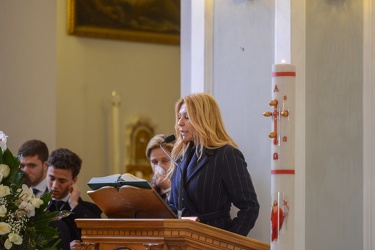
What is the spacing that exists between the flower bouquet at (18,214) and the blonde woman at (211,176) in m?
1.11

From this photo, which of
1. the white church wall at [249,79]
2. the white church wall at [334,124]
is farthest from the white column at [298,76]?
the white church wall at [249,79]

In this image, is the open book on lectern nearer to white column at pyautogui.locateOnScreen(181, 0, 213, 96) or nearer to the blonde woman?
the blonde woman

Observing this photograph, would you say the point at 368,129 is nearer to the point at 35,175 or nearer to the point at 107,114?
the point at 35,175

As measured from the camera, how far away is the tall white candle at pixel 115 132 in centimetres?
1585

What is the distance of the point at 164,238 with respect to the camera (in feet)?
17.6

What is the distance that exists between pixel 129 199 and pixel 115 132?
10314mm

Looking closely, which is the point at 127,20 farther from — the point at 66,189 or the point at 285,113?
the point at 285,113

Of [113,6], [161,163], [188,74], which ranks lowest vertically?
[161,163]

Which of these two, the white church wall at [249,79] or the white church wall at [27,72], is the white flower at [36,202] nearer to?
the white church wall at [249,79]

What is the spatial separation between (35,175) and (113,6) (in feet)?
23.8

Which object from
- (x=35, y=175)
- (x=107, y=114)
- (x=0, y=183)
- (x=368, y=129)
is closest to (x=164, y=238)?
(x=0, y=183)

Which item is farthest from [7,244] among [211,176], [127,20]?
[127,20]

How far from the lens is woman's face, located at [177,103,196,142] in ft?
20.3

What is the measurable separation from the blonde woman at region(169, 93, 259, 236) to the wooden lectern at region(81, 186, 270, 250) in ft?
1.18
